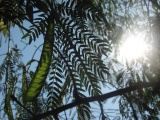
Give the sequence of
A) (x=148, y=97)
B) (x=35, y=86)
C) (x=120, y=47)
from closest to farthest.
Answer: (x=35, y=86) → (x=148, y=97) → (x=120, y=47)

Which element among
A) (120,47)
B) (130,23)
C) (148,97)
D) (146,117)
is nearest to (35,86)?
(148,97)

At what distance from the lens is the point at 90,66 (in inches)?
33.3

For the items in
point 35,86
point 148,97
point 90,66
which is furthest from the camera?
point 148,97

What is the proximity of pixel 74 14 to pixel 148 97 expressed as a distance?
1.07 meters

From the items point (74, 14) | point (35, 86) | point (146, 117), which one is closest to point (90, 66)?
point (74, 14)

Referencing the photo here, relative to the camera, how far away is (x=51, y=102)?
92cm

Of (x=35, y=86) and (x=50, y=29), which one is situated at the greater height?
(x=50, y=29)

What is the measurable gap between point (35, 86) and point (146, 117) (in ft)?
3.66

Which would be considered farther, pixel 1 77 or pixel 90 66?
Result: pixel 1 77

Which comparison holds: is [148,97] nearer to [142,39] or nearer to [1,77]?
[1,77]

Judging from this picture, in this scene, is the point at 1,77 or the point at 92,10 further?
the point at 1,77

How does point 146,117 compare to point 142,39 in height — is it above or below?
below

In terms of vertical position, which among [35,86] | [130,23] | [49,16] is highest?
[130,23]

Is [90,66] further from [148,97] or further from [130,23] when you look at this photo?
[130,23]
